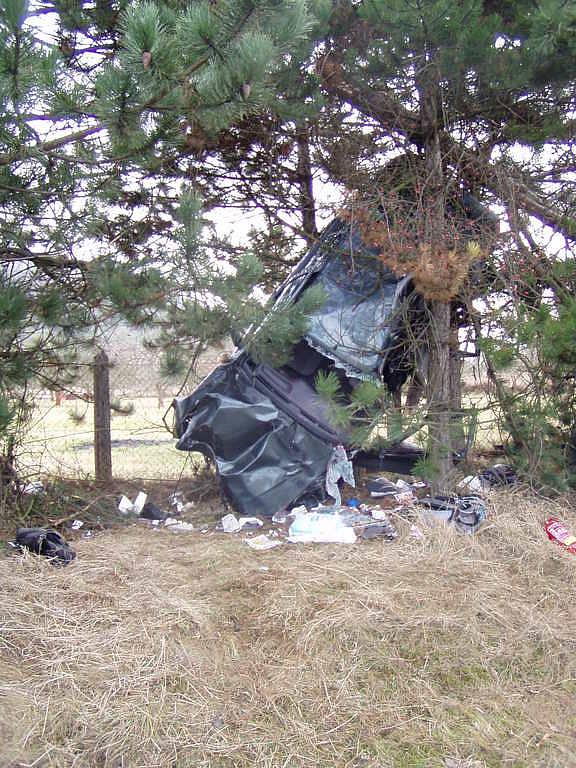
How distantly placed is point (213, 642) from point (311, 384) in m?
2.46

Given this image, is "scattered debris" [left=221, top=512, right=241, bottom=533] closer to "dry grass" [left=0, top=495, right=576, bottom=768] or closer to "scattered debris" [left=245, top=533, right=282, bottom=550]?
"scattered debris" [left=245, top=533, right=282, bottom=550]

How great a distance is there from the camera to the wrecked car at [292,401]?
178 inches

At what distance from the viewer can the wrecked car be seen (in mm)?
4520

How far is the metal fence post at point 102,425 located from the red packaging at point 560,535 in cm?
351

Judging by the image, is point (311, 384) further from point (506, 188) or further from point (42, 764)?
point (42, 764)

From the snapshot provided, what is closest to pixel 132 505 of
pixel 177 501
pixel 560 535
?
pixel 177 501

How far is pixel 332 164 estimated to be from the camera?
514 centimetres

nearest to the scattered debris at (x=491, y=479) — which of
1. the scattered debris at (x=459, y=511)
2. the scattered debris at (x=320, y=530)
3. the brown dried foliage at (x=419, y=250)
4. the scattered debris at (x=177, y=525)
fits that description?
the scattered debris at (x=459, y=511)

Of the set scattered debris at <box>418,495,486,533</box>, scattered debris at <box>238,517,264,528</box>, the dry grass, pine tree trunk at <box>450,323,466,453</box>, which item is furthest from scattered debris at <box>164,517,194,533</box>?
pine tree trunk at <box>450,323,466,453</box>

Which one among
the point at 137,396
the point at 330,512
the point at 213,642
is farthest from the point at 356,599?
the point at 137,396

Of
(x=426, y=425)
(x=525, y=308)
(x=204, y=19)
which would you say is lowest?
(x=426, y=425)

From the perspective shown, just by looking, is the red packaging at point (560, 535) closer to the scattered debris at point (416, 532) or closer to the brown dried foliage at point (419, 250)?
the scattered debris at point (416, 532)

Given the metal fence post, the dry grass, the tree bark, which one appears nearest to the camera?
the dry grass

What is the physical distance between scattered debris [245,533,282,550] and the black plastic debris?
1108 millimetres
